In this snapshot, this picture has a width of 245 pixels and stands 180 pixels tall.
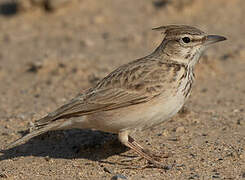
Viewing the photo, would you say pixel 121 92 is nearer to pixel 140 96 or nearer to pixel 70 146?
pixel 140 96

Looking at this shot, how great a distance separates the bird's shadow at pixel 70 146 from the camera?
638cm

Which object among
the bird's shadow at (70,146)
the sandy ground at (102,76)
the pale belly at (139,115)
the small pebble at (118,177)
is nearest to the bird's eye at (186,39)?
the pale belly at (139,115)

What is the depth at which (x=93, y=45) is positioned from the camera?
459 inches

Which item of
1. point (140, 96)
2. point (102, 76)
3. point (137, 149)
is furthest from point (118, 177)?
point (102, 76)

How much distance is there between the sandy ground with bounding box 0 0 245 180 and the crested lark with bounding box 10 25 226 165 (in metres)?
0.47

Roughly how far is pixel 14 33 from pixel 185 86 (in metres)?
7.92

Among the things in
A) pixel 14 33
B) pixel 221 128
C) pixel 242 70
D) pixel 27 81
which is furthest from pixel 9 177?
pixel 14 33

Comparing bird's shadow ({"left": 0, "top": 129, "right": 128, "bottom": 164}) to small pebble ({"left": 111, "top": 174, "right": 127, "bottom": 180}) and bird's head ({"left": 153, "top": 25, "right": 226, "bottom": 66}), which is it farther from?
bird's head ({"left": 153, "top": 25, "right": 226, "bottom": 66})

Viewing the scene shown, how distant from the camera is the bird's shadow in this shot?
6.38m

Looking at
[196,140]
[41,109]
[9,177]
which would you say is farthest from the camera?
[41,109]

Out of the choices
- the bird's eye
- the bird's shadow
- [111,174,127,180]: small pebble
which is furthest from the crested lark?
[111,174,127,180]: small pebble

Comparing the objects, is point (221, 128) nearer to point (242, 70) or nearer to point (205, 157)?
point (205, 157)

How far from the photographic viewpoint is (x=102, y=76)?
9.33 meters

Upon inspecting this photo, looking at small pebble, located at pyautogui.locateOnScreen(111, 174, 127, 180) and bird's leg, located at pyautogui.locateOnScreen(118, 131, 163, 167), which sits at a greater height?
bird's leg, located at pyautogui.locateOnScreen(118, 131, 163, 167)
